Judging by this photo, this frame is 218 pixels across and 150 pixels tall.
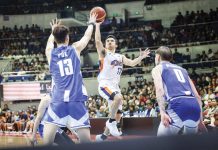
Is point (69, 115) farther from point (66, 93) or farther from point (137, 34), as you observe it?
point (137, 34)

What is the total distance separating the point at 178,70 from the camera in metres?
4.88

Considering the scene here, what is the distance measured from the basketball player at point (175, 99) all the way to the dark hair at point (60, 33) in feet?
3.73

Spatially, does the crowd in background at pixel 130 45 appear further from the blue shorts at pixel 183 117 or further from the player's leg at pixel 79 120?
the player's leg at pixel 79 120

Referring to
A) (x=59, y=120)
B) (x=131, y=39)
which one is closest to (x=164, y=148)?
(x=59, y=120)

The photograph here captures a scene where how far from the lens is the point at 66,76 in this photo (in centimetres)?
460

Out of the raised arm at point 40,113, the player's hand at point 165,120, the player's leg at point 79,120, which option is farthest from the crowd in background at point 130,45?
the player's leg at point 79,120

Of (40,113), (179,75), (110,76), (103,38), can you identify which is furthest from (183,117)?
(103,38)

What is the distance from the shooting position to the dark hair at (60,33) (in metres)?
4.61

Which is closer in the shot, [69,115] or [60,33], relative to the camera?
[69,115]

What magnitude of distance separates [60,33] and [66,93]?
72 cm

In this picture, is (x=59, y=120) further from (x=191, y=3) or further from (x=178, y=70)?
(x=191, y=3)

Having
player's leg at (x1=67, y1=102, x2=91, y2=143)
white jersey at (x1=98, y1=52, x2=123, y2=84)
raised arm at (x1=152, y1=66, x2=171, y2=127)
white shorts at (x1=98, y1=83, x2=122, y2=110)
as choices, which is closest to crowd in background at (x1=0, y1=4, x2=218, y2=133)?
white jersey at (x1=98, y1=52, x2=123, y2=84)

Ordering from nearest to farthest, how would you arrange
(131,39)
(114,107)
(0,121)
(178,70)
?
(178,70), (114,107), (0,121), (131,39)

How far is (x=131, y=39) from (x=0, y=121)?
10662 millimetres
